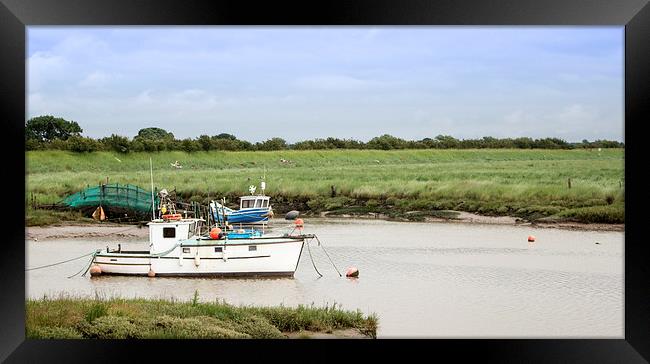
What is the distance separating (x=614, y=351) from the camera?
7055 mm

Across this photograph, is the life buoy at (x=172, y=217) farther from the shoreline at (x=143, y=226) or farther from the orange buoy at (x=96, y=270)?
the shoreline at (x=143, y=226)

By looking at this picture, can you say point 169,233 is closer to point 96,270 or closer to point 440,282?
point 96,270

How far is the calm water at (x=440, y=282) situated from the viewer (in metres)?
11.2

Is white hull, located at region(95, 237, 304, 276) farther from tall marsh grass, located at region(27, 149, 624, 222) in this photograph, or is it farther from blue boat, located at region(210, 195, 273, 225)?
tall marsh grass, located at region(27, 149, 624, 222)

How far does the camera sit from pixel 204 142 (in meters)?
15.2

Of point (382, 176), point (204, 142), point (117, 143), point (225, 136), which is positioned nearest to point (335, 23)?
point (225, 136)

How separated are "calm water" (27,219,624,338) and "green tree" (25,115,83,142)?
2183 mm

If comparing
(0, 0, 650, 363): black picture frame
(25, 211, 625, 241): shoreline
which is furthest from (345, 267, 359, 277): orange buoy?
(0, 0, 650, 363): black picture frame

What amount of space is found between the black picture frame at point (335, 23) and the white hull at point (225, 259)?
5.20 metres

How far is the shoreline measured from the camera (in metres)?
16.2

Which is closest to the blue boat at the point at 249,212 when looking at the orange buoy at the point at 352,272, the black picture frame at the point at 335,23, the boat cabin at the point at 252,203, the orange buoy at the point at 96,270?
the boat cabin at the point at 252,203

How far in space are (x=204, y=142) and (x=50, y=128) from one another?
9.41 feet

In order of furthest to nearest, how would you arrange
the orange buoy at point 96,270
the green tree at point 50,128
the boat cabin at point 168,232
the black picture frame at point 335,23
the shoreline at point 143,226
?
the shoreline at point 143,226, the green tree at point 50,128, the orange buoy at point 96,270, the boat cabin at point 168,232, the black picture frame at point 335,23
